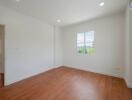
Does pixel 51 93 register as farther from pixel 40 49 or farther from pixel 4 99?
pixel 40 49

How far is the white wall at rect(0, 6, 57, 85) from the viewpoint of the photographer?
2730mm

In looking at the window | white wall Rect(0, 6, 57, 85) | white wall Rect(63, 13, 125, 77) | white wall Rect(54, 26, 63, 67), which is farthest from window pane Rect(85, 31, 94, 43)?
white wall Rect(0, 6, 57, 85)

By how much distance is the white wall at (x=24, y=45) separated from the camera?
107 inches

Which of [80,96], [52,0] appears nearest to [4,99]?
[80,96]

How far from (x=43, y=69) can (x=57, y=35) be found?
2316mm

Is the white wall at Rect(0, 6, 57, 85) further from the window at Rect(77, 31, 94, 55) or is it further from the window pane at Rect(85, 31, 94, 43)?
the window pane at Rect(85, 31, 94, 43)

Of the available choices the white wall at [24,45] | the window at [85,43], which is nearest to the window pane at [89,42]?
the window at [85,43]

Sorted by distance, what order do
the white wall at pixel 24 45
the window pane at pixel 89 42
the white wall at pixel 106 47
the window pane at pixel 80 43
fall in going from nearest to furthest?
the white wall at pixel 24 45, the white wall at pixel 106 47, the window pane at pixel 89 42, the window pane at pixel 80 43

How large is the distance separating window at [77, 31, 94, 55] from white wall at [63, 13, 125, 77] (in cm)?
23

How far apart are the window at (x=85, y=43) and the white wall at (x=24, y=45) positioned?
1.82 meters

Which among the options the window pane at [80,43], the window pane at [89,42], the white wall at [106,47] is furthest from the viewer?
the window pane at [80,43]

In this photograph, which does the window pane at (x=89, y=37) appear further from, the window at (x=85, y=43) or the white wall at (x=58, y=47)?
the white wall at (x=58, y=47)

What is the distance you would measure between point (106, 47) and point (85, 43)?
3.85 ft

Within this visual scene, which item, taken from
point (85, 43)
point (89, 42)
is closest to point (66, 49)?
point (85, 43)
